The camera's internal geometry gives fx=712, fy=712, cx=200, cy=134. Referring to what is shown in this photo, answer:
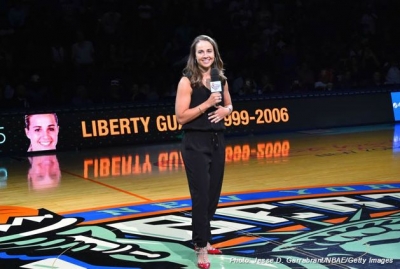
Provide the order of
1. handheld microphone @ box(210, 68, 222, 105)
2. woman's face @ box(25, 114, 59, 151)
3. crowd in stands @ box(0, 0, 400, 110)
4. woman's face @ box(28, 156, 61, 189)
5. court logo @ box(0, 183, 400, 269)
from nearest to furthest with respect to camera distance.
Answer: handheld microphone @ box(210, 68, 222, 105) < court logo @ box(0, 183, 400, 269) < woman's face @ box(28, 156, 61, 189) < woman's face @ box(25, 114, 59, 151) < crowd in stands @ box(0, 0, 400, 110)

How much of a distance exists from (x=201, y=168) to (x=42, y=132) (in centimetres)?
677

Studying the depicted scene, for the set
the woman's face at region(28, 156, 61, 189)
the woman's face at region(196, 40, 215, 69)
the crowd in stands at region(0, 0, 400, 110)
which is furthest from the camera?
the crowd in stands at region(0, 0, 400, 110)

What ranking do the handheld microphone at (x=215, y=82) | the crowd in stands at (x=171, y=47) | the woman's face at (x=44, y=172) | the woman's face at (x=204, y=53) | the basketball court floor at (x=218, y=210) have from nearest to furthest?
the handheld microphone at (x=215, y=82), the woman's face at (x=204, y=53), the basketball court floor at (x=218, y=210), the woman's face at (x=44, y=172), the crowd in stands at (x=171, y=47)

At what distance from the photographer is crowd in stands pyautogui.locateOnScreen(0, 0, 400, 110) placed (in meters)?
12.6

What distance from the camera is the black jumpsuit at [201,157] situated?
188 inches

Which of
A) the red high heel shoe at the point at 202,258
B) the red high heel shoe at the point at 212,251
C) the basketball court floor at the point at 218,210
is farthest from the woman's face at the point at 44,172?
the red high heel shoe at the point at 202,258

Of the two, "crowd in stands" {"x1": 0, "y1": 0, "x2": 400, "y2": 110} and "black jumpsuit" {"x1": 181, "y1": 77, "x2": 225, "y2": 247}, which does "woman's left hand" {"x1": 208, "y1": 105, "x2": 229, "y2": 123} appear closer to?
"black jumpsuit" {"x1": 181, "y1": 77, "x2": 225, "y2": 247}

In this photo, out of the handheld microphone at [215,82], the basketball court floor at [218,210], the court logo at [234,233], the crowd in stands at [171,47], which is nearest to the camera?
the handheld microphone at [215,82]

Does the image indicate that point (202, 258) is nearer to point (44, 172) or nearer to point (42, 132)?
point (44, 172)

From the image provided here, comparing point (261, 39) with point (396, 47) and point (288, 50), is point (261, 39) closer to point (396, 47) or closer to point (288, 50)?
point (288, 50)

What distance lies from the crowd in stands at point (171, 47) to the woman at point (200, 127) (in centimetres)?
694

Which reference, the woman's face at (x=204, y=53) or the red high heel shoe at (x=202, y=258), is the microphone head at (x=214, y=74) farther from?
the red high heel shoe at (x=202, y=258)

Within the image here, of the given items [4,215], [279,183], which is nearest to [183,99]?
[4,215]

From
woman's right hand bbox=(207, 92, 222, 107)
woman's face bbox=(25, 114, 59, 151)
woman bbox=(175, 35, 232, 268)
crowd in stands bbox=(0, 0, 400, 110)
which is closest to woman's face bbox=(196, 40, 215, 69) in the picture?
woman bbox=(175, 35, 232, 268)
